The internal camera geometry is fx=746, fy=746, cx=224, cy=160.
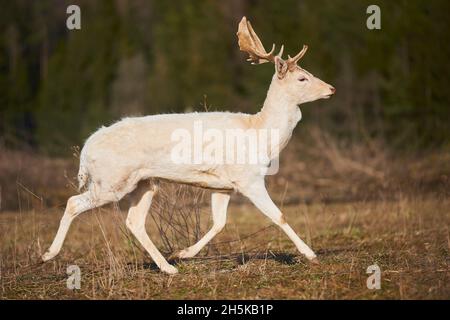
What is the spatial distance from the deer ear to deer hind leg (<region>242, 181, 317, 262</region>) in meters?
1.38

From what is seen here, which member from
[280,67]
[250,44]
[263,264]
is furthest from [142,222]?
[250,44]

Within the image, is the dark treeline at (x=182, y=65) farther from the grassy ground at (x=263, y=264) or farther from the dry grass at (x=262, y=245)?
the grassy ground at (x=263, y=264)

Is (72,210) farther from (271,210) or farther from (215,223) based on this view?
(271,210)

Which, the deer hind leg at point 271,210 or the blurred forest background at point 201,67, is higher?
the blurred forest background at point 201,67

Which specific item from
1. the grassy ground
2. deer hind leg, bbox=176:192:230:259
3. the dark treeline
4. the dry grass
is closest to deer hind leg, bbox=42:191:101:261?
the dry grass

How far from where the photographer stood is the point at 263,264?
812 cm

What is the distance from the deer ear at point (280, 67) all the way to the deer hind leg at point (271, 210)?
1.38m

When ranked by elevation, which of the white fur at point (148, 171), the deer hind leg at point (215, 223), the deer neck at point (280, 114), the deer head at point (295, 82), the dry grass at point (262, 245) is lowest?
the dry grass at point (262, 245)

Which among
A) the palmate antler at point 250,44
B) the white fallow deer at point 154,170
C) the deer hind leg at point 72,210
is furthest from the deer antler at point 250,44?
the deer hind leg at point 72,210

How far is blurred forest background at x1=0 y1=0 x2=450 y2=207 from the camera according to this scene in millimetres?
26234

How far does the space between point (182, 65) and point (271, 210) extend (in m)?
32.8

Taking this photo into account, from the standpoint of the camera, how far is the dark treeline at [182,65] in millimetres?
32406

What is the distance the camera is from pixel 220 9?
40125 millimetres

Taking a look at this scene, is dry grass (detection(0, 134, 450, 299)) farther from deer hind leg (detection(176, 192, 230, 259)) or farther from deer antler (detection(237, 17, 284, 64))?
deer antler (detection(237, 17, 284, 64))
